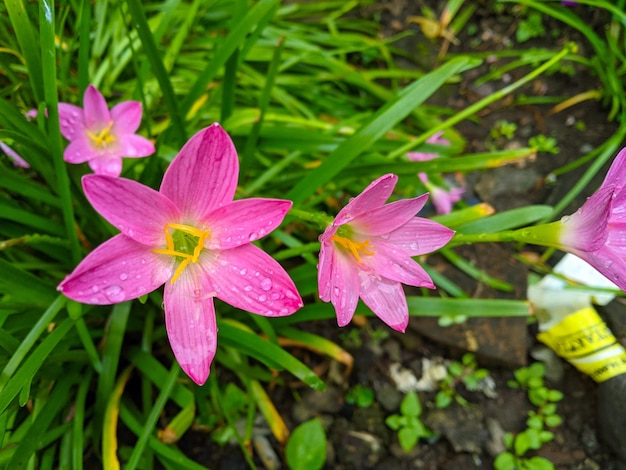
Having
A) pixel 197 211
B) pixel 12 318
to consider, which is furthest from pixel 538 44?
pixel 12 318

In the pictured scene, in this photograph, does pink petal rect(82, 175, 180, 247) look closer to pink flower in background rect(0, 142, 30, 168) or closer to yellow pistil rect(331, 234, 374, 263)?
yellow pistil rect(331, 234, 374, 263)

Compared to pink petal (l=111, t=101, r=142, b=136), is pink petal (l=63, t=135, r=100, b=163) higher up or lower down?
lower down

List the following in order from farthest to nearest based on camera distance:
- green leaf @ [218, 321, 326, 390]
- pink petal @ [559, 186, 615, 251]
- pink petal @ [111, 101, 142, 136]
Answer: pink petal @ [111, 101, 142, 136] → green leaf @ [218, 321, 326, 390] → pink petal @ [559, 186, 615, 251]

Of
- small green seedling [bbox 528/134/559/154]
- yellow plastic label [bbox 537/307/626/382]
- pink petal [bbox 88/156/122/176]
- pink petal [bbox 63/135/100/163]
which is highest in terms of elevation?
pink petal [bbox 63/135/100/163]

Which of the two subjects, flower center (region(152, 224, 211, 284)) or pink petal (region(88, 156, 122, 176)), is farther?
pink petal (region(88, 156, 122, 176))

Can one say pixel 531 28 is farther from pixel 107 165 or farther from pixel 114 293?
pixel 114 293

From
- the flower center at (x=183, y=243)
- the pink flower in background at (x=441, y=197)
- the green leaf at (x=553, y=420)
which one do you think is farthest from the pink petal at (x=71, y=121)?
the green leaf at (x=553, y=420)

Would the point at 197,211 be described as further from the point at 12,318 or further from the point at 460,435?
the point at 460,435

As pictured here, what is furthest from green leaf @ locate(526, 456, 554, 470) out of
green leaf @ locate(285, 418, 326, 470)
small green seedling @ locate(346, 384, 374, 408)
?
green leaf @ locate(285, 418, 326, 470)

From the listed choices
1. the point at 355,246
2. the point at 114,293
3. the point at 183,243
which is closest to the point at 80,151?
the point at 183,243
